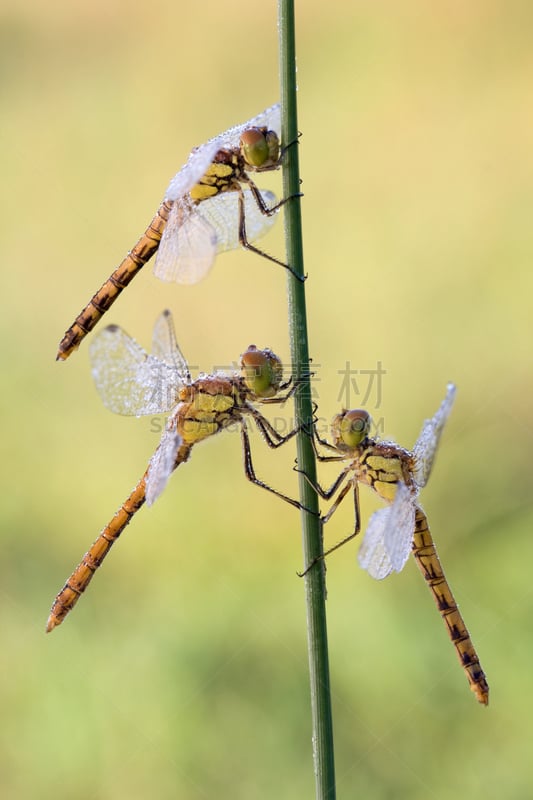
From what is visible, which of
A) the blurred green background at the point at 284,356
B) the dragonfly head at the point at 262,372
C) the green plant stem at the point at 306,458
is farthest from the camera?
the blurred green background at the point at 284,356

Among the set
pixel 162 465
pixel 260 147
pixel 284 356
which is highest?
pixel 284 356

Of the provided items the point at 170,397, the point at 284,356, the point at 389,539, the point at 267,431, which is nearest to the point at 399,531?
the point at 389,539

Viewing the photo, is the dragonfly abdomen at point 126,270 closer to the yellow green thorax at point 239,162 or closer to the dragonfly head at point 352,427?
the yellow green thorax at point 239,162

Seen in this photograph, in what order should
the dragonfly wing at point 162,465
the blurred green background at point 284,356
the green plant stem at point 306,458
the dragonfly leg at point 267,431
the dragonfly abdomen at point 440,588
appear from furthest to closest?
the blurred green background at point 284,356
the dragonfly abdomen at point 440,588
the dragonfly leg at point 267,431
the dragonfly wing at point 162,465
the green plant stem at point 306,458

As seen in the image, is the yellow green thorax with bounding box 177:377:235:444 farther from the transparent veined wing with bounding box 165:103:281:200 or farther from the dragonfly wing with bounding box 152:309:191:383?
the transparent veined wing with bounding box 165:103:281:200

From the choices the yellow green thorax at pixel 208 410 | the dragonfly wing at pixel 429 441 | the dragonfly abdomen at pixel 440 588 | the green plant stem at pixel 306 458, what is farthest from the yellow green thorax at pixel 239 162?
the dragonfly abdomen at pixel 440 588

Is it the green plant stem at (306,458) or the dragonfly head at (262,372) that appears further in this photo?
the dragonfly head at (262,372)

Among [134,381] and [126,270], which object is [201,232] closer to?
[126,270]
